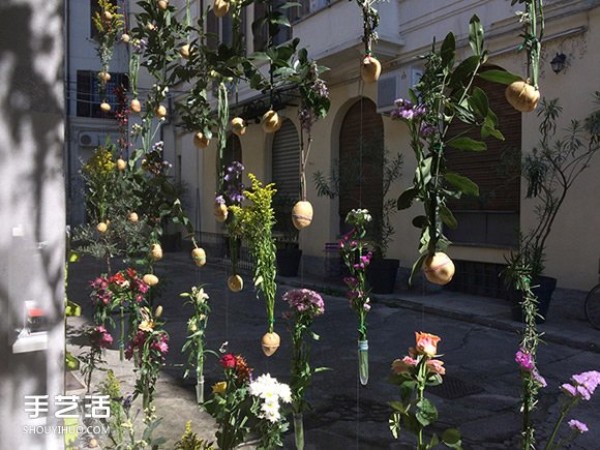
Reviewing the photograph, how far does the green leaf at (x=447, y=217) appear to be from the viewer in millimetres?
1015

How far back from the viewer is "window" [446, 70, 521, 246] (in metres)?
7.39

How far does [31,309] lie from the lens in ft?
4.93

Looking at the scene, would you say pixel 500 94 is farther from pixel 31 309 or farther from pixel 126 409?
pixel 31 309

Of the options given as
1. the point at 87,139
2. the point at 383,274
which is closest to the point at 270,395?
the point at 383,274

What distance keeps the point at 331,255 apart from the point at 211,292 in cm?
241

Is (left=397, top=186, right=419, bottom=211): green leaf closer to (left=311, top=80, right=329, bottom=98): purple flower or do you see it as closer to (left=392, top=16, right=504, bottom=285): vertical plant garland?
(left=392, top=16, right=504, bottom=285): vertical plant garland

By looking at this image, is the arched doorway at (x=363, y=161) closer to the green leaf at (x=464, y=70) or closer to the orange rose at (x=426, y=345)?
the orange rose at (x=426, y=345)

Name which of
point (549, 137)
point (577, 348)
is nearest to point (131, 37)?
point (577, 348)

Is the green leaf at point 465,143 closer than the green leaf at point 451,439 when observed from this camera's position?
Yes

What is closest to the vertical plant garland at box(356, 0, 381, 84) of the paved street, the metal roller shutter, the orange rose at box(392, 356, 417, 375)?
the orange rose at box(392, 356, 417, 375)

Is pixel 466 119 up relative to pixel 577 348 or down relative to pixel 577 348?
up

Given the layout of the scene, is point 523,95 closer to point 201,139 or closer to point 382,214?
point 201,139

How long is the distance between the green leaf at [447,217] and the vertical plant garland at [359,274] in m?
0.92

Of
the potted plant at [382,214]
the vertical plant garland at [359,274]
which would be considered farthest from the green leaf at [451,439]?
the potted plant at [382,214]
